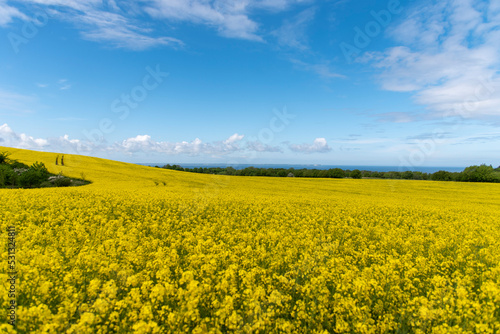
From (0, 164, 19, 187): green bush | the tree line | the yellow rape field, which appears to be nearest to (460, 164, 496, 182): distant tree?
the tree line

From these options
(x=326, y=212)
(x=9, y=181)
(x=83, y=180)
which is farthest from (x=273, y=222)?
(x=9, y=181)

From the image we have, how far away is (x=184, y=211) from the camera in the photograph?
39.8ft

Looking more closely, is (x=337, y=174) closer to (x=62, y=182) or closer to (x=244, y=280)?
(x=62, y=182)

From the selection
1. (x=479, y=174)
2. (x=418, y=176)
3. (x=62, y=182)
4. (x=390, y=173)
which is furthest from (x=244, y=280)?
(x=418, y=176)

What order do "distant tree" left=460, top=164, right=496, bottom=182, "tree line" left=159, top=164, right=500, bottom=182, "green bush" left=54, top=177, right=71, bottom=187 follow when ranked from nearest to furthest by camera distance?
"green bush" left=54, top=177, right=71, bottom=187 < "distant tree" left=460, top=164, right=496, bottom=182 < "tree line" left=159, top=164, right=500, bottom=182

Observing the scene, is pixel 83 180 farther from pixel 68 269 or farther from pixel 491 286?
pixel 491 286

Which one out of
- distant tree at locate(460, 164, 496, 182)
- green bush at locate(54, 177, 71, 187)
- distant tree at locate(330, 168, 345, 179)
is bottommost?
green bush at locate(54, 177, 71, 187)

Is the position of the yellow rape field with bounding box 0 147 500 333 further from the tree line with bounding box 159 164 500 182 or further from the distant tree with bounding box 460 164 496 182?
the distant tree with bounding box 460 164 496 182

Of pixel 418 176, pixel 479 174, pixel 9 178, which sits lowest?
pixel 9 178

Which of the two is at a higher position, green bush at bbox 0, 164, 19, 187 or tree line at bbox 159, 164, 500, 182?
tree line at bbox 159, 164, 500, 182

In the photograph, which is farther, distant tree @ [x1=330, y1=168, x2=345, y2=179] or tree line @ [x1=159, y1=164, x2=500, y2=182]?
distant tree @ [x1=330, y1=168, x2=345, y2=179]

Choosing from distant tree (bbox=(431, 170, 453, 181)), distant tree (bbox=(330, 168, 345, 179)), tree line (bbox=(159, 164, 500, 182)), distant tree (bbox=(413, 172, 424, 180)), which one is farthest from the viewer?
distant tree (bbox=(413, 172, 424, 180))

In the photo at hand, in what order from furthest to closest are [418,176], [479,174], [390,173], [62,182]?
1. [390,173]
2. [418,176]
3. [479,174]
4. [62,182]

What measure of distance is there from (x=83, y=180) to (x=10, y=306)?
92.3 ft
